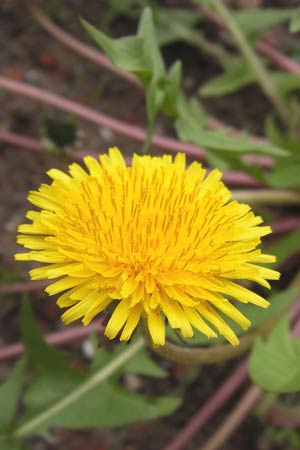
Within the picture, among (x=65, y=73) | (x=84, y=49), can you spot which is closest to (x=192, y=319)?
(x=84, y=49)

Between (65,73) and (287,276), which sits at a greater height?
(65,73)

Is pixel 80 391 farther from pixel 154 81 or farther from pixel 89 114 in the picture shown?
pixel 89 114

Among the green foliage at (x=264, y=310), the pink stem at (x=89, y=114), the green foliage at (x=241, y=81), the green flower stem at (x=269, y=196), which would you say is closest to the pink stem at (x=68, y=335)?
the green foliage at (x=264, y=310)

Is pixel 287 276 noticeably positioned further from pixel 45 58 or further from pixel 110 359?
pixel 45 58

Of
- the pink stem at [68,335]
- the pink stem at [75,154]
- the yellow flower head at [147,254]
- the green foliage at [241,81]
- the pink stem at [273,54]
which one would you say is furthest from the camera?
the pink stem at [273,54]

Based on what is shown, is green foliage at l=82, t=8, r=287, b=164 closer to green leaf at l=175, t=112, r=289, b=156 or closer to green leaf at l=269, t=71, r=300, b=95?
green leaf at l=175, t=112, r=289, b=156

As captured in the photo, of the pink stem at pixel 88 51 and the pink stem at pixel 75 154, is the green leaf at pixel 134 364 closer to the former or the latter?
the pink stem at pixel 75 154

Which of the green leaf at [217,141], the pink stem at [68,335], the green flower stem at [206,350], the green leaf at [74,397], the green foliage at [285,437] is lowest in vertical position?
the green foliage at [285,437]
